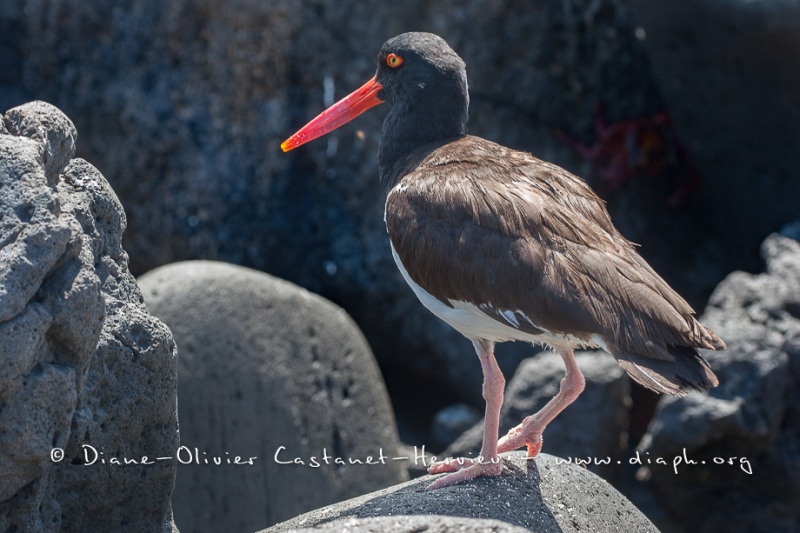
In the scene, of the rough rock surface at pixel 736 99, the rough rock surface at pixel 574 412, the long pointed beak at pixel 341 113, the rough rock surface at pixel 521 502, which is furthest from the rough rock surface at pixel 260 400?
the rough rock surface at pixel 736 99

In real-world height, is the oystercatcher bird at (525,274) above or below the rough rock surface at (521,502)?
above

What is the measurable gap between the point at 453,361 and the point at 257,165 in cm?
245

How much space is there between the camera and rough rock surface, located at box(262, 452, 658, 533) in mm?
4480

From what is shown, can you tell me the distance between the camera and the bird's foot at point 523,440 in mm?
5324

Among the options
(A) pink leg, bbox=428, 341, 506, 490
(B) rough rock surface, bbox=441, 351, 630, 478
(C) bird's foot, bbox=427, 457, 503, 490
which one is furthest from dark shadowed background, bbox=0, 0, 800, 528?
(C) bird's foot, bbox=427, 457, 503, 490

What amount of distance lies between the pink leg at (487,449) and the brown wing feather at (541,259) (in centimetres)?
42

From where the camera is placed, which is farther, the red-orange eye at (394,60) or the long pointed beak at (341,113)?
the long pointed beak at (341,113)

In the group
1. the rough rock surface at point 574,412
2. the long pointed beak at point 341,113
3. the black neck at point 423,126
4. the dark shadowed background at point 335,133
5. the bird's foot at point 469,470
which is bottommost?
the bird's foot at point 469,470

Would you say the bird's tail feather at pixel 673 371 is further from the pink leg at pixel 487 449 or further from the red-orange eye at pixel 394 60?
the red-orange eye at pixel 394 60

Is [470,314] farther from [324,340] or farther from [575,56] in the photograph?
[575,56]

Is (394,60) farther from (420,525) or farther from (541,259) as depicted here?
(420,525)

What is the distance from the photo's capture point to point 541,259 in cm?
468

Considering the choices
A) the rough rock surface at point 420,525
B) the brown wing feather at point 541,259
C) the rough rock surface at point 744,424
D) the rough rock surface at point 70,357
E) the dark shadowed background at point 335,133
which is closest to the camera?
the rough rock surface at point 420,525

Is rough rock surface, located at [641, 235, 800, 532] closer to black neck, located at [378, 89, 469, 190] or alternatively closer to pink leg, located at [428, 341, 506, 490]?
pink leg, located at [428, 341, 506, 490]
